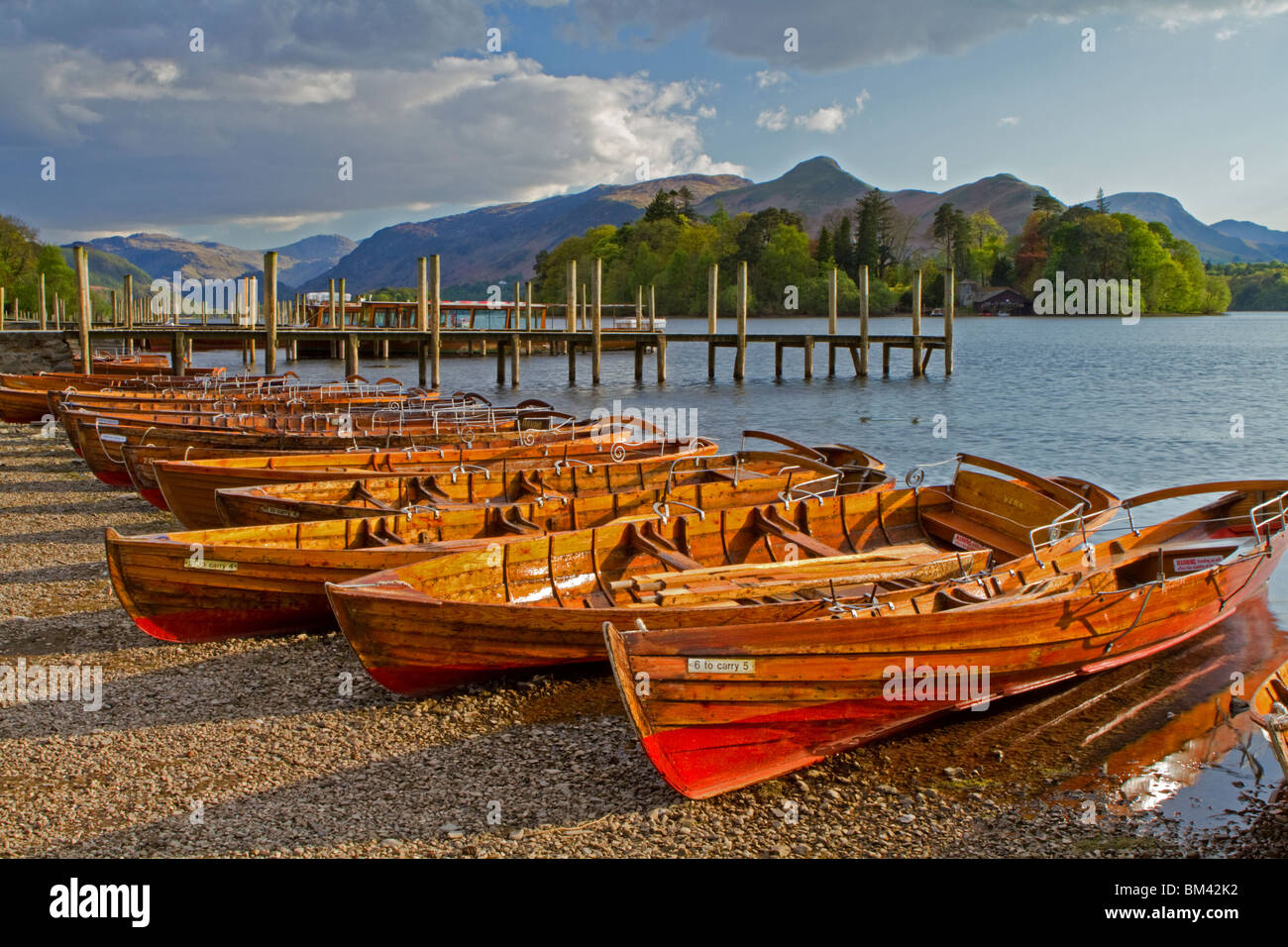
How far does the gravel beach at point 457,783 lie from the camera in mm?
6707

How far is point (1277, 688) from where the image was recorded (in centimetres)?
695

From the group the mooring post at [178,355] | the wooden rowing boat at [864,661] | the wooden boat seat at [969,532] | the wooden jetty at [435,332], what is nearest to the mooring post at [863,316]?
the wooden jetty at [435,332]

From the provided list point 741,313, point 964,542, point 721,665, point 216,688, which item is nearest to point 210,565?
point 216,688

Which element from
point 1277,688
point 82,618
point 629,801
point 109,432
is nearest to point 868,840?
point 629,801

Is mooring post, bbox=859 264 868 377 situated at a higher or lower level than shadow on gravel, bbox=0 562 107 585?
higher

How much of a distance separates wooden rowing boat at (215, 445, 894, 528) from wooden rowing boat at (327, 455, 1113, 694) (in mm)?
1319

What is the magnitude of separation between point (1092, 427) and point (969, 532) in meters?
27.4

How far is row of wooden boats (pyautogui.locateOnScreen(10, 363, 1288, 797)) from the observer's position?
7.44 meters

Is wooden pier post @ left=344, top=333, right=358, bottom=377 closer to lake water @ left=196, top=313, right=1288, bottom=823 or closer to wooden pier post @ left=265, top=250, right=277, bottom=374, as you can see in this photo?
wooden pier post @ left=265, top=250, right=277, bottom=374

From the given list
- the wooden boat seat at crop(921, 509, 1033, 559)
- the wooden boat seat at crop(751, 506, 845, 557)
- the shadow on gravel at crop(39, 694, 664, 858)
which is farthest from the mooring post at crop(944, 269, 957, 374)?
the shadow on gravel at crop(39, 694, 664, 858)

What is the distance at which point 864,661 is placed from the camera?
7664mm

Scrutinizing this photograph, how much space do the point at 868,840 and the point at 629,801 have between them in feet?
5.50

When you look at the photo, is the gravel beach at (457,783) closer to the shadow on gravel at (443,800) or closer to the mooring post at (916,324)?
the shadow on gravel at (443,800)

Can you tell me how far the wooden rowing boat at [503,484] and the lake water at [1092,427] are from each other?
16.4ft
